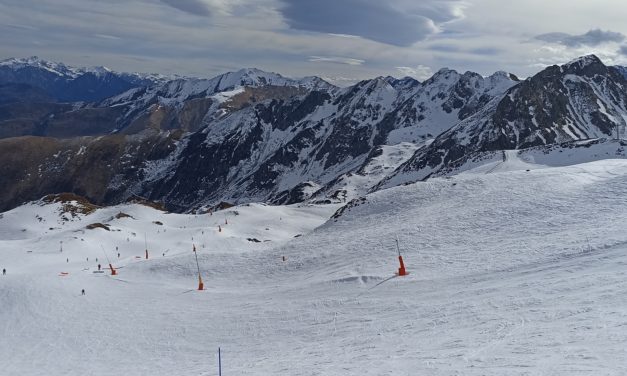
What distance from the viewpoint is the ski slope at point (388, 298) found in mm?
16297

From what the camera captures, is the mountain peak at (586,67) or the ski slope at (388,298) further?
the mountain peak at (586,67)

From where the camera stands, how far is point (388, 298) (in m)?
23.9

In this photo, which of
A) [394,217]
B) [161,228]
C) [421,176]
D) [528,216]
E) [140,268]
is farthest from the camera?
[421,176]

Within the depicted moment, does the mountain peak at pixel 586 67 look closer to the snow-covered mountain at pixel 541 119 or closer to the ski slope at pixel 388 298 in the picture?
the snow-covered mountain at pixel 541 119

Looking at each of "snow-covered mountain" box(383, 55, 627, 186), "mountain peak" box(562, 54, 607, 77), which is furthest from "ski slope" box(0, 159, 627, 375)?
"mountain peak" box(562, 54, 607, 77)

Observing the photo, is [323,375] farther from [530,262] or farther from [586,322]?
[530,262]

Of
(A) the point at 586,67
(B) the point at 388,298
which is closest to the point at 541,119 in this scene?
(A) the point at 586,67

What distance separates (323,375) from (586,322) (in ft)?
29.0

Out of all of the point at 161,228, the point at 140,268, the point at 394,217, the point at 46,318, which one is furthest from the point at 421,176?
the point at 46,318

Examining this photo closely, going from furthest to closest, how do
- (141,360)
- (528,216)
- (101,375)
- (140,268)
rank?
(140,268), (528,216), (141,360), (101,375)

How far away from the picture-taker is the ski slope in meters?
16.3

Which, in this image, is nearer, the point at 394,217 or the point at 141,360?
the point at 141,360

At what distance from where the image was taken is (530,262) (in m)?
24.5

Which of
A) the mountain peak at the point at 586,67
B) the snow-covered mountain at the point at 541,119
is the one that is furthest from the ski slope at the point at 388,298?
the mountain peak at the point at 586,67
